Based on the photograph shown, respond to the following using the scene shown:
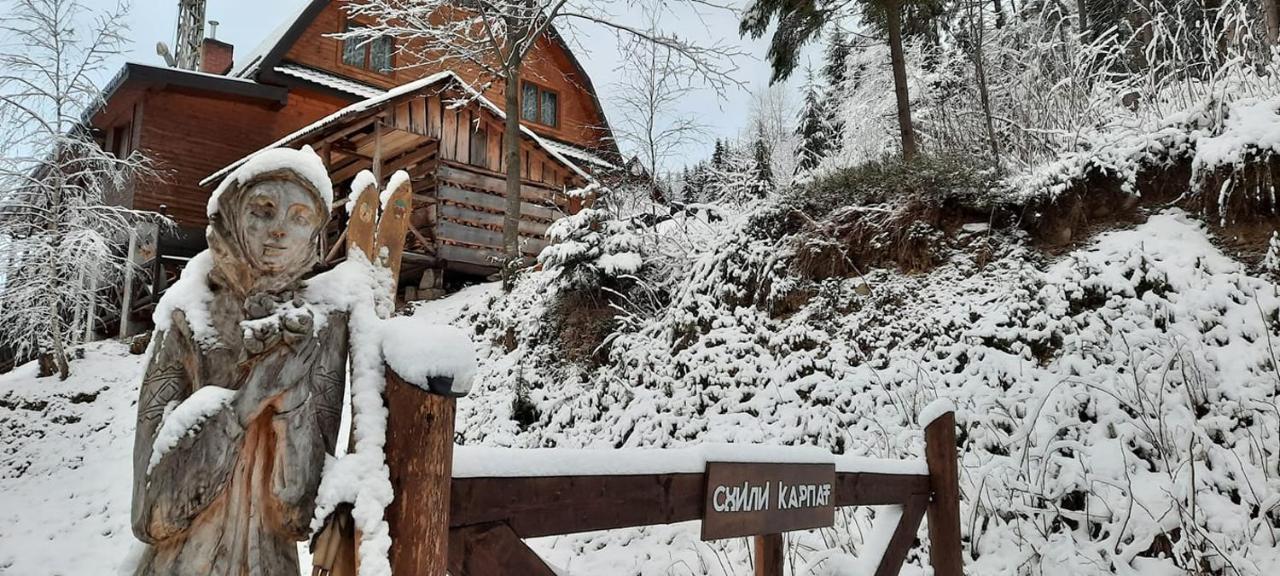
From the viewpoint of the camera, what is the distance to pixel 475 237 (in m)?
14.3

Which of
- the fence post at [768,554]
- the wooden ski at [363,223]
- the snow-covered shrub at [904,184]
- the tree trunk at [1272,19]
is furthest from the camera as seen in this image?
the snow-covered shrub at [904,184]

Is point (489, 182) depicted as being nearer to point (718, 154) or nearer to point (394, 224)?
point (394, 224)

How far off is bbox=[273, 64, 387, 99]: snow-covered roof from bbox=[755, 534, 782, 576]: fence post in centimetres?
1567

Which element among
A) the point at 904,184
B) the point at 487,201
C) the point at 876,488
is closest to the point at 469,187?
the point at 487,201

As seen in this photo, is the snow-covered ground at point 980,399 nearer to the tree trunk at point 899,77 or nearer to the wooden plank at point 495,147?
the tree trunk at point 899,77

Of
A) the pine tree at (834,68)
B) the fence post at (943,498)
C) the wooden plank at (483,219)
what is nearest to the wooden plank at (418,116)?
the wooden plank at (483,219)

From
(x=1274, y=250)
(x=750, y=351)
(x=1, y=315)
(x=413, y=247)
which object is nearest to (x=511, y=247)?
(x=413, y=247)

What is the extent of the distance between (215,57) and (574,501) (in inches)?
825

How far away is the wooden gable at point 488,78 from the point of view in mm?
17125

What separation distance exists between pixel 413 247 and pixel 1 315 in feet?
22.0

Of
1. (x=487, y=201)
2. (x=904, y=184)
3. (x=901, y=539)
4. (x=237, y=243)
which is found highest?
(x=487, y=201)

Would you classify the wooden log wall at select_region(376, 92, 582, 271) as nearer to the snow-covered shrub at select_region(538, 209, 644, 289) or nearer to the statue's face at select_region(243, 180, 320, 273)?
the snow-covered shrub at select_region(538, 209, 644, 289)

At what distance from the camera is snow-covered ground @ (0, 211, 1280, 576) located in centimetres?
449

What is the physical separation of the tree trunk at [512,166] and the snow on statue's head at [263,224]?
10.6m
